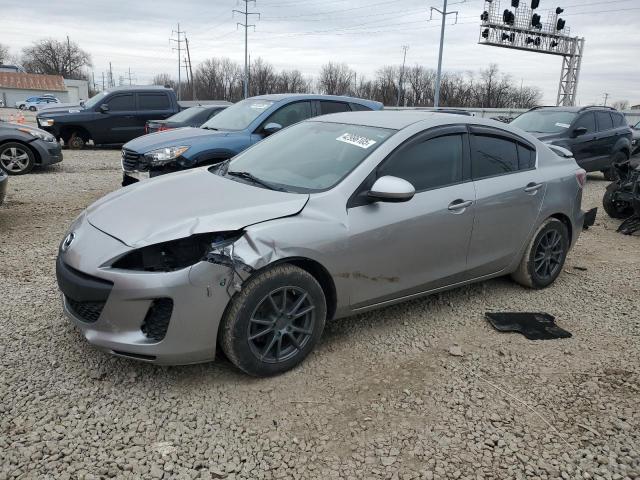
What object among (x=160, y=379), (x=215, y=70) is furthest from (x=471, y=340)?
(x=215, y=70)

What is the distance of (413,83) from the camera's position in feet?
233

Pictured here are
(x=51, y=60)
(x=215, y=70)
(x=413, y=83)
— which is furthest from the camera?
(x=51, y=60)

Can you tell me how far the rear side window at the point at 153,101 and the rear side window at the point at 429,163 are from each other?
42.2 ft

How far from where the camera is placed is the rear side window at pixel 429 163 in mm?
3639

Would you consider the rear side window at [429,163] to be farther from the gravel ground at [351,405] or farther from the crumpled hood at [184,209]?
the gravel ground at [351,405]

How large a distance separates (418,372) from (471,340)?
2.30 ft

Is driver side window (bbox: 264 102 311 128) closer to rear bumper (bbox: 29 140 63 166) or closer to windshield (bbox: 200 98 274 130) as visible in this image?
windshield (bbox: 200 98 274 130)

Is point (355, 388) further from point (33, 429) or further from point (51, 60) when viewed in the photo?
point (51, 60)

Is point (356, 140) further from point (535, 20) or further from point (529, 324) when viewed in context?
point (535, 20)

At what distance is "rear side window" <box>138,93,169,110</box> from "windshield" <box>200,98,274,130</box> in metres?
7.59

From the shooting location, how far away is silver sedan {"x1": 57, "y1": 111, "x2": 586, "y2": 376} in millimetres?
2828

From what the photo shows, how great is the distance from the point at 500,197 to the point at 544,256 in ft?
3.27

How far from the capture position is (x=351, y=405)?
2.95 meters

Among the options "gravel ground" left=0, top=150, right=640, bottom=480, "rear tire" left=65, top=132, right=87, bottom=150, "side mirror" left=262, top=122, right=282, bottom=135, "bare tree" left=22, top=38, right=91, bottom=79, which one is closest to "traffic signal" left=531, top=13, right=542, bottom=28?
"rear tire" left=65, top=132, right=87, bottom=150
